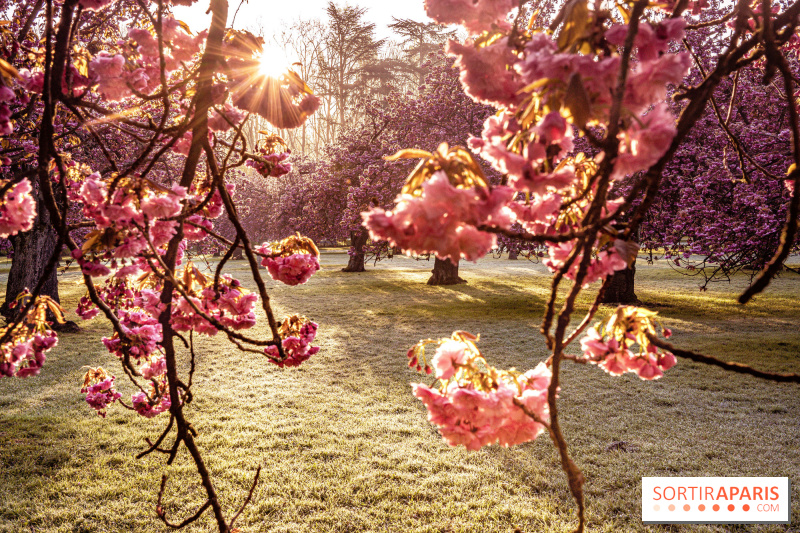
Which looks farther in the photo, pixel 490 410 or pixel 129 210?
pixel 129 210

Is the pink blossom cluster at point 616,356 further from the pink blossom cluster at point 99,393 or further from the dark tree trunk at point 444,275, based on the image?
the dark tree trunk at point 444,275

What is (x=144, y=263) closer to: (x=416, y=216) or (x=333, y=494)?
(x=416, y=216)

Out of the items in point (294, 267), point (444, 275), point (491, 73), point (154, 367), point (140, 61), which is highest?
point (140, 61)

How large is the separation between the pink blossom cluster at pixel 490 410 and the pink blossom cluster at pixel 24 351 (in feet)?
4.25

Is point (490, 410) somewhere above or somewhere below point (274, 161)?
below

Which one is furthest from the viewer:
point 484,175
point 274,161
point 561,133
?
point 274,161

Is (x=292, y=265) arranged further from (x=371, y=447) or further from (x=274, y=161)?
(x=371, y=447)

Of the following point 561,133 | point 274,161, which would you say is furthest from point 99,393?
point 561,133

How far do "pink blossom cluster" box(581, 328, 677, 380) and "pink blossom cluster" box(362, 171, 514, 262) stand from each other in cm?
57

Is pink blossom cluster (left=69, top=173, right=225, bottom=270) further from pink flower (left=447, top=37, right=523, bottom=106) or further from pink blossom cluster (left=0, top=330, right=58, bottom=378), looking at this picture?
pink flower (left=447, top=37, right=523, bottom=106)

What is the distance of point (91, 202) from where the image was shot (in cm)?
131

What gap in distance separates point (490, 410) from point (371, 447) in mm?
3539

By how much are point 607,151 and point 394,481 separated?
3558mm

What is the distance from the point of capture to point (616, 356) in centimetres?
110
